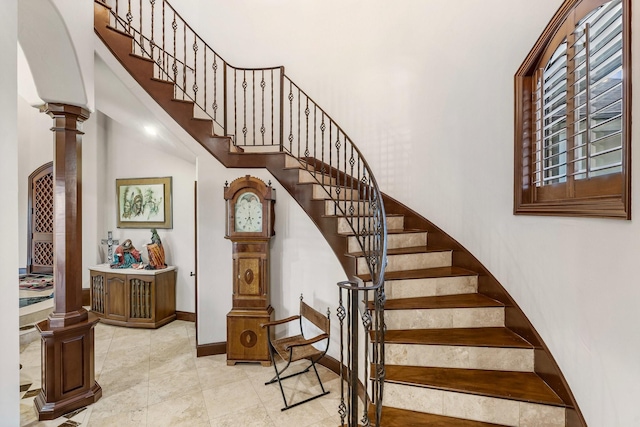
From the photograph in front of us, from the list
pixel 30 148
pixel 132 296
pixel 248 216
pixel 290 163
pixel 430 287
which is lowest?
pixel 132 296

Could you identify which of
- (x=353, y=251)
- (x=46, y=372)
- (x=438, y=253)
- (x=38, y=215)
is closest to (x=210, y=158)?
(x=353, y=251)

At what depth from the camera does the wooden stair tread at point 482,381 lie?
193 centimetres

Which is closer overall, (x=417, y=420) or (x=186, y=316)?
(x=417, y=420)

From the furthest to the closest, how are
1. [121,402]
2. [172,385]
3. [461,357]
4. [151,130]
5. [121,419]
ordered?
[151,130], [172,385], [121,402], [121,419], [461,357]

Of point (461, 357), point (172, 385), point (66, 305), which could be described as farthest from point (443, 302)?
point (66, 305)

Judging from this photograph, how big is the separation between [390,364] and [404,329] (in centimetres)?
32

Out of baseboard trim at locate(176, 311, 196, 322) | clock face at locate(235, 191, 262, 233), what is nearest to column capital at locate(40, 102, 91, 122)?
clock face at locate(235, 191, 262, 233)

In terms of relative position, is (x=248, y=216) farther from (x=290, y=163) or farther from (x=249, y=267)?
(x=290, y=163)

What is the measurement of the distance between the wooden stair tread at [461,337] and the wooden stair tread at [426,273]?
1.48 ft

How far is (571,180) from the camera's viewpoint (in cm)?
207

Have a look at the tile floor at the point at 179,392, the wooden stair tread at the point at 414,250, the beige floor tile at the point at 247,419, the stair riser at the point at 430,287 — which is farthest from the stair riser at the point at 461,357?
the beige floor tile at the point at 247,419

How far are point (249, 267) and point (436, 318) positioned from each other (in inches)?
76.2

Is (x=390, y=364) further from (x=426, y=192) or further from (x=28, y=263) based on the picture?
(x=28, y=263)

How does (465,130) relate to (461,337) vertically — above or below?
above
